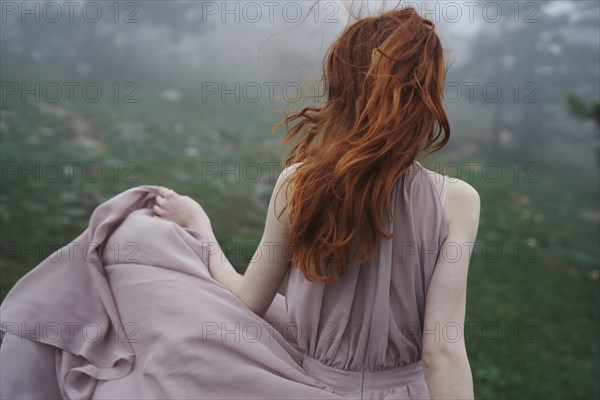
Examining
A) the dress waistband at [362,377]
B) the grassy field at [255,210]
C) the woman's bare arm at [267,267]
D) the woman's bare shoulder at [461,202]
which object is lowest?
the grassy field at [255,210]

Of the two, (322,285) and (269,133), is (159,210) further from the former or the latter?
(269,133)

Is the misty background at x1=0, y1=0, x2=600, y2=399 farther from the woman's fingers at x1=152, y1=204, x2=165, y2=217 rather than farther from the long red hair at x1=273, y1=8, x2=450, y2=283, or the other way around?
the woman's fingers at x1=152, y1=204, x2=165, y2=217

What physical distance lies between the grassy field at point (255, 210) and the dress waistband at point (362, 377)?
6.96 ft

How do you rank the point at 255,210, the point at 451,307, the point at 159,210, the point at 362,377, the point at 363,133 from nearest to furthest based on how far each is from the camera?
the point at 363,133
the point at 451,307
the point at 362,377
the point at 159,210
the point at 255,210

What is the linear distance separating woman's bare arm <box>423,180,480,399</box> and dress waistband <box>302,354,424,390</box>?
0.13m

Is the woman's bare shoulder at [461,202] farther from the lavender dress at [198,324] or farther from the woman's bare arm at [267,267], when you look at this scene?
the woman's bare arm at [267,267]

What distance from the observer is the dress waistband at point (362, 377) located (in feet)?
5.22

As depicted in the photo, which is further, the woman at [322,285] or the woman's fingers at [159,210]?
the woman's fingers at [159,210]

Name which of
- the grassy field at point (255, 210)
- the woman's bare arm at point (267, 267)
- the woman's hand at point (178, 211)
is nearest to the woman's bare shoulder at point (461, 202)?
the woman's bare arm at point (267, 267)

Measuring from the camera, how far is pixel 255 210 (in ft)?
20.8

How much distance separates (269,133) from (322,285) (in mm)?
8560

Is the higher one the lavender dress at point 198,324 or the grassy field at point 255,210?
the lavender dress at point 198,324

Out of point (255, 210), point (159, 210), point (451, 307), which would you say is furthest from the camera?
point (255, 210)

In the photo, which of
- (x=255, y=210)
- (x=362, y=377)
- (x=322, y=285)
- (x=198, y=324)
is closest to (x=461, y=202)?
(x=322, y=285)
